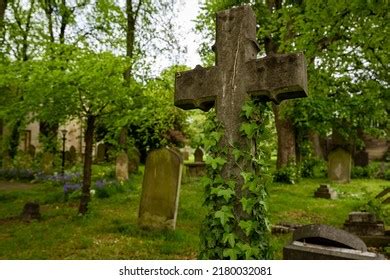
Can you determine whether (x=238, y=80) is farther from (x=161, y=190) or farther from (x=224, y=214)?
(x=161, y=190)

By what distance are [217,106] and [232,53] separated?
23.7 inches

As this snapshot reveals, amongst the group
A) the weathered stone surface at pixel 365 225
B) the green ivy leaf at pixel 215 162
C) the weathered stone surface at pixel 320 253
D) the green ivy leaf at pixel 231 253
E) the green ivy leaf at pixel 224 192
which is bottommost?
Result: the weathered stone surface at pixel 365 225

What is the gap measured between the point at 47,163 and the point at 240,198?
1642cm

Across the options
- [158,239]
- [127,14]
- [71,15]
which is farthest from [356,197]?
[71,15]

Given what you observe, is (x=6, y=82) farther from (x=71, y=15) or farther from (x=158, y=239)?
(x=71, y=15)

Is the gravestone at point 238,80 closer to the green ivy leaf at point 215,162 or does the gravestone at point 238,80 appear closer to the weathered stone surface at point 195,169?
the green ivy leaf at point 215,162

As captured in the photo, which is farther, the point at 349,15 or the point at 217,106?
the point at 349,15

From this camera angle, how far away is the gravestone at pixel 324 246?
13.1 ft

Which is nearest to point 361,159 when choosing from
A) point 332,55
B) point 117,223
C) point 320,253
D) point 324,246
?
point 332,55

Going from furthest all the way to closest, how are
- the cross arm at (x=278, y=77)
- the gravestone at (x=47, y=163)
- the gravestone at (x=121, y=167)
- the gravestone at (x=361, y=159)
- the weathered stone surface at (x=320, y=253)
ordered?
the gravestone at (x=361, y=159) < the gravestone at (x=47, y=163) < the gravestone at (x=121, y=167) < the weathered stone surface at (x=320, y=253) < the cross arm at (x=278, y=77)

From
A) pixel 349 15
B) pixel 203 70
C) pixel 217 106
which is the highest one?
pixel 349 15

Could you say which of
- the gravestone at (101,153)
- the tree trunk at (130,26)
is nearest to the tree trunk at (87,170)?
the tree trunk at (130,26)

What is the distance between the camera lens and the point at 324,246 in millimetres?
4242
